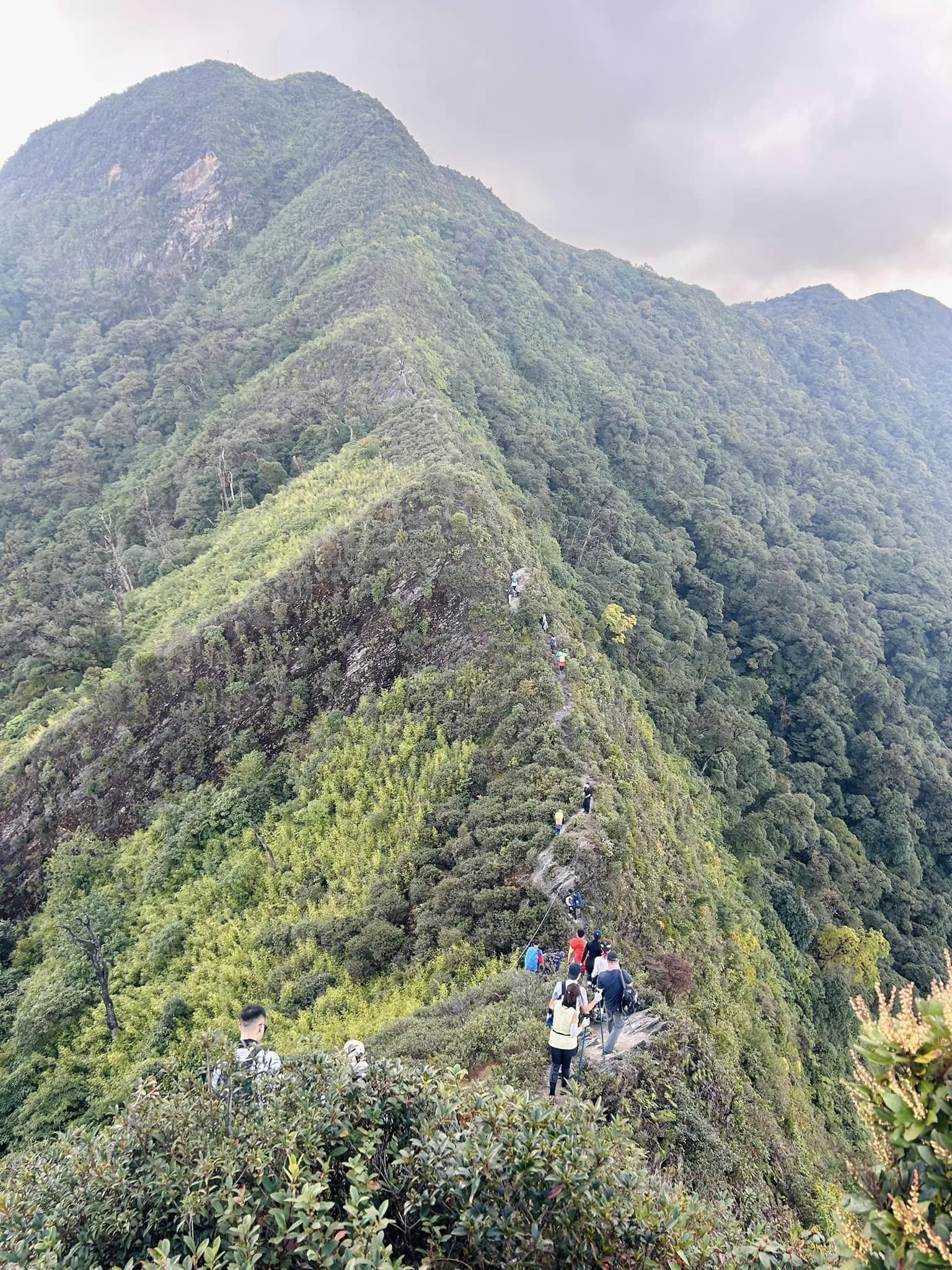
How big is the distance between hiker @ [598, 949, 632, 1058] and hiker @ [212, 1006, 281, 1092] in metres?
4.67

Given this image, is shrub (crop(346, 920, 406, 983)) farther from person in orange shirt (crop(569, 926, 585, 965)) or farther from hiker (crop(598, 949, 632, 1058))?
hiker (crop(598, 949, 632, 1058))

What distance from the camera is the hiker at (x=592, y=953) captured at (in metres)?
9.40

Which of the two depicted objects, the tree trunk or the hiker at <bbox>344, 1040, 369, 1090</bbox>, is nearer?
the hiker at <bbox>344, 1040, 369, 1090</bbox>

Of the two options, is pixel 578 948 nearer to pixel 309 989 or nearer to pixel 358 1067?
pixel 358 1067

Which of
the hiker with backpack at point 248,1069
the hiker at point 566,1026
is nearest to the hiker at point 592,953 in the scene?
the hiker at point 566,1026

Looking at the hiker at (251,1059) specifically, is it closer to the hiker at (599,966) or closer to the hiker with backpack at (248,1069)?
the hiker with backpack at (248,1069)

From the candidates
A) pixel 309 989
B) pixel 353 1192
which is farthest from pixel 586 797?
pixel 353 1192

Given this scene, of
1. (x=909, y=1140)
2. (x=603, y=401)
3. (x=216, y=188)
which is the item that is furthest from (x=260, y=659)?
(x=216, y=188)

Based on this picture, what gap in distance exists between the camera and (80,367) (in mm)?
60969

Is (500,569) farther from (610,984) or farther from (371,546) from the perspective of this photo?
(610,984)

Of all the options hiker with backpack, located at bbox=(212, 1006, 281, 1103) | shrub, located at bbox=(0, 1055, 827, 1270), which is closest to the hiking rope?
hiker with backpack, located at bbox=(212, 1006, 281, 1103)

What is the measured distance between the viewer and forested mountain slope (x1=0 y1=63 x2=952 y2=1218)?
13469 mm

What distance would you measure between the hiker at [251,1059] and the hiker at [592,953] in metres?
4.91

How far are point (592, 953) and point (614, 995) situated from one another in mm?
740
